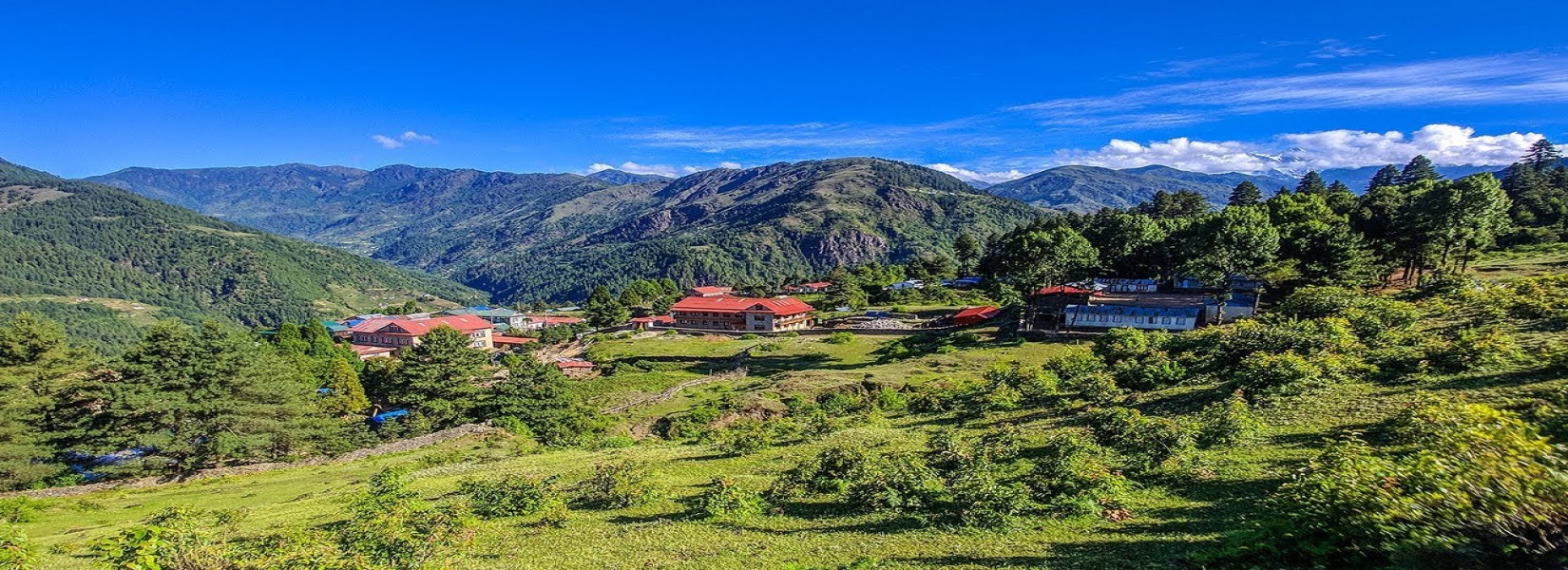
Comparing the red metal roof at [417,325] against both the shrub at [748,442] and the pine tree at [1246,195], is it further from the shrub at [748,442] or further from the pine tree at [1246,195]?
the pine tree at [1246,195]

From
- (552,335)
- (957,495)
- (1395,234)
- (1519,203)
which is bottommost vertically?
(552,335)

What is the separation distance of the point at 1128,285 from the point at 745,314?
158ft

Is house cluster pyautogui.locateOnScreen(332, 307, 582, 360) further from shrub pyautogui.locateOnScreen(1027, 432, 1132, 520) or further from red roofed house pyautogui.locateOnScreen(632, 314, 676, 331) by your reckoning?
shrub pyautogui.locateOnScreen(1027, 432, 1132, 520)

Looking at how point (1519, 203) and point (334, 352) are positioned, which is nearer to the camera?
point (1519, 203)

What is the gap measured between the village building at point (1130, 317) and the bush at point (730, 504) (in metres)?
43.4

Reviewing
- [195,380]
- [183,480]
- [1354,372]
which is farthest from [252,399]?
[1354,372]

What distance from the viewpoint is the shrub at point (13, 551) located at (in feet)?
29.6

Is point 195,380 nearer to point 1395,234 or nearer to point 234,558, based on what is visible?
point 234,558

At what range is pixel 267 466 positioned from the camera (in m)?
33.7

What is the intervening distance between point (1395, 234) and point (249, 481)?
77528 mm

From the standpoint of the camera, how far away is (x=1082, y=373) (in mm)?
28969

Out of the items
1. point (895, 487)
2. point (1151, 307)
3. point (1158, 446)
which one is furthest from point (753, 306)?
point (1158, 446)

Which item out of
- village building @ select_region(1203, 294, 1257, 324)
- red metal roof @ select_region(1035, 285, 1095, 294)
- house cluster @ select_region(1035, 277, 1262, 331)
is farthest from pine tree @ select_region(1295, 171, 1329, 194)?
village building @ select_region(1203, 294, 1257, 324)

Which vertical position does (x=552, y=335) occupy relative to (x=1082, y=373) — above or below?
below
